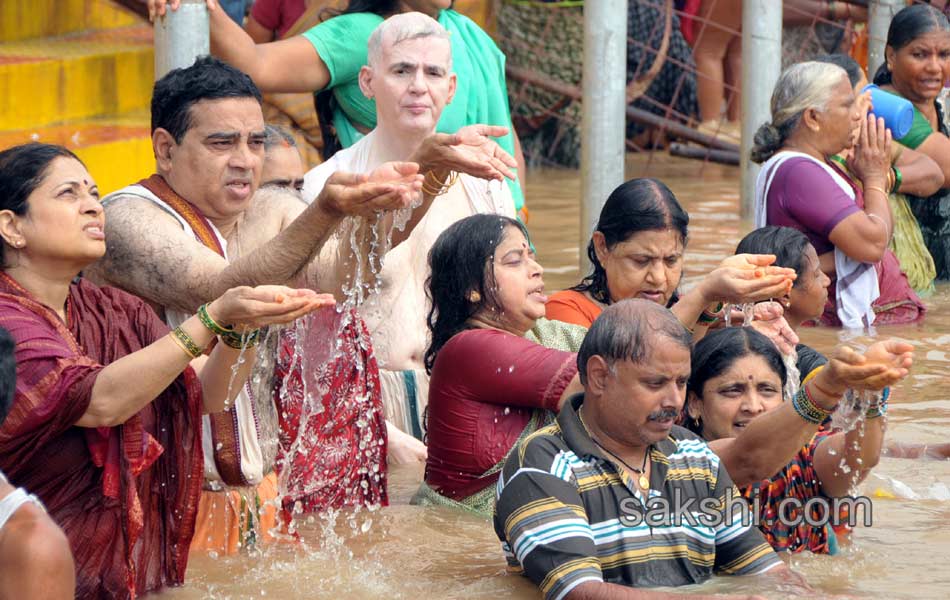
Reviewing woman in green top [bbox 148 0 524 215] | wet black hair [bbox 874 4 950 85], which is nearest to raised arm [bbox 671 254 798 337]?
woman in green top [bbox 148 0 524 215]

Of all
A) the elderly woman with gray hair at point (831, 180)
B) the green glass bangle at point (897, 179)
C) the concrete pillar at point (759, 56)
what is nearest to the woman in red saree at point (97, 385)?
the elderly woman with gray hair at point (831, 180)

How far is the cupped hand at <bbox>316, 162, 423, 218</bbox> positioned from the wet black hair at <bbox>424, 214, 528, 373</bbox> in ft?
1.66

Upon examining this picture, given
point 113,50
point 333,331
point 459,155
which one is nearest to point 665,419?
point 459,155

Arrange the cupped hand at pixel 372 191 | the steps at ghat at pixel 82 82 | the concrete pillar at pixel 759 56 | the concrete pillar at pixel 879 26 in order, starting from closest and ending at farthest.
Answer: the cupped hand at pixel 372 191, the steps at ghat at pixel 82 82, the concrete pillar at pixel 759 56, the concrete pillar at pixel 879 26

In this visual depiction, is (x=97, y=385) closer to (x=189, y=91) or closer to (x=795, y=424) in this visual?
(x=189, y=91)

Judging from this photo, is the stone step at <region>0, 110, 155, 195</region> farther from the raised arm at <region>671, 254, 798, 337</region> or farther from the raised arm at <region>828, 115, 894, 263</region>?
the raised arm at <region>671, 254, 798, 337</region>

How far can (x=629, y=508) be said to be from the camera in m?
3.93

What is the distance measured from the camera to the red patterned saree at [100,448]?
12.8 feet

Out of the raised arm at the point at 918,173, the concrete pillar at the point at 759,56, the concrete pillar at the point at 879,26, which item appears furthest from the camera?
the concrete pillar at the point at 879,26

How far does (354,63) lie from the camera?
21.2ft

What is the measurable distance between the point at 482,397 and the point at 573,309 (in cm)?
67

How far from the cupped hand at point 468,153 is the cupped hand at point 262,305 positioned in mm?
822

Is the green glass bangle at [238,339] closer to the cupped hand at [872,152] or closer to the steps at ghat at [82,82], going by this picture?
the steps at ghat at [82,82]

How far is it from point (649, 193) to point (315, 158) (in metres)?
3.45
